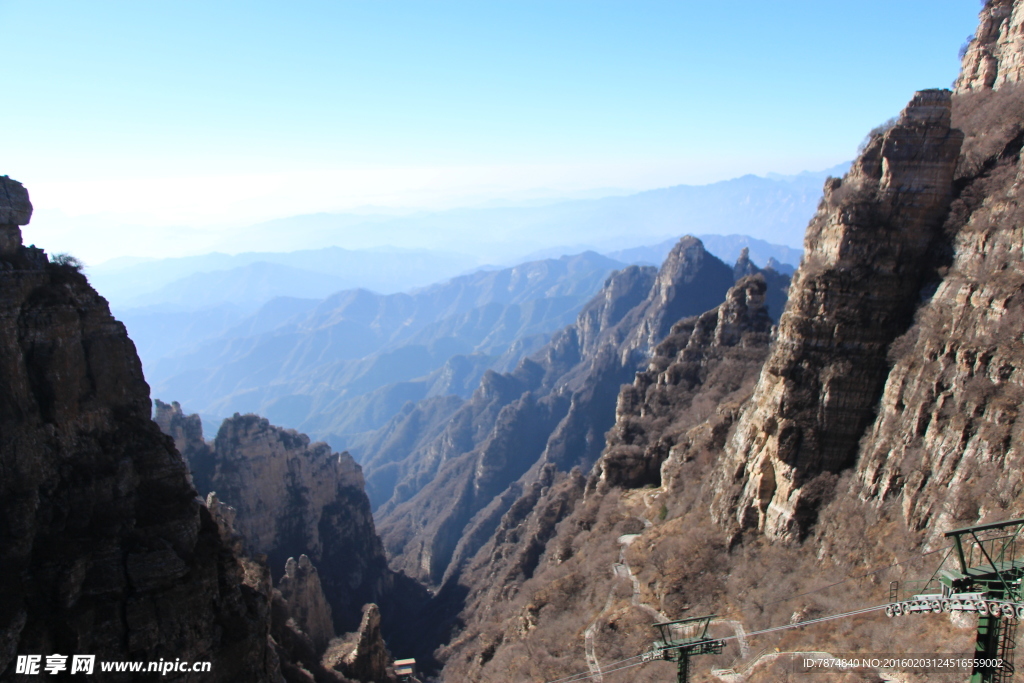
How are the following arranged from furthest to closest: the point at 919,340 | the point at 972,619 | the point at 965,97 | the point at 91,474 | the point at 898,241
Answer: the point at 965,97
the point at 898,241
the point at 919,340
the point at 91,474
the point at 972,619

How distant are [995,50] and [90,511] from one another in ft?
182

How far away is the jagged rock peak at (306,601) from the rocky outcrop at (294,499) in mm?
8488

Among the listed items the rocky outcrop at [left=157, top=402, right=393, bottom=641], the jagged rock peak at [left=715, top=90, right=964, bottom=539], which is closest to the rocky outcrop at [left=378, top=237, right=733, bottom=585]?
the rocky outcrop at [left=157, top=402, right=393, bottom=641]

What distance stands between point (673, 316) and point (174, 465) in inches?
4370

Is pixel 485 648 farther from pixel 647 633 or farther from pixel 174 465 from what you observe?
pixel 174 465

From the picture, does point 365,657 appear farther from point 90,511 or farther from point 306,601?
point 90,511

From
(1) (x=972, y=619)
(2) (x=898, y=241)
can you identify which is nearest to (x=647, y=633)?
(1) (x=972, y=619)

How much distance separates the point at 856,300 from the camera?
28.0m

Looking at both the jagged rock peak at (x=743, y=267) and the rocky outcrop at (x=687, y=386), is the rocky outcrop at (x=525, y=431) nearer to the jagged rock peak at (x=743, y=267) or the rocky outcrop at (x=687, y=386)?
the jagged rock peak at (x=743, y=267)

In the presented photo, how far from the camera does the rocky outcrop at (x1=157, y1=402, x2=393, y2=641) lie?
65.5 m

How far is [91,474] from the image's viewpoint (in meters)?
23.0

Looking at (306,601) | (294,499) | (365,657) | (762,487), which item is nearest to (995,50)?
(762,487)

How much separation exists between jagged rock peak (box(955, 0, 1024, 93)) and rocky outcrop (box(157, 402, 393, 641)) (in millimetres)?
67020

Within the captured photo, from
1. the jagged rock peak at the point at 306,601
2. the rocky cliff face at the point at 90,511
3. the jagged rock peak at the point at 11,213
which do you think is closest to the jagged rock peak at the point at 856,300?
the rocky cliff face at the point at 90,511
